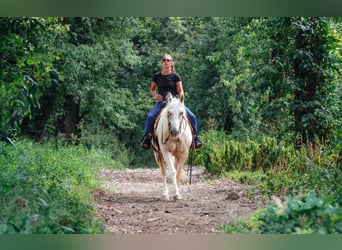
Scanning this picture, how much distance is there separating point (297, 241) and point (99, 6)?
2.15m

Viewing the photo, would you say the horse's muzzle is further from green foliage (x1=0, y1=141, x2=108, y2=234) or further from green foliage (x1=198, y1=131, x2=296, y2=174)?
green foliage (x1=198, y1=131, x2=296, y2=174)

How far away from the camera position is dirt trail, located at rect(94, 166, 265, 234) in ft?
24.7

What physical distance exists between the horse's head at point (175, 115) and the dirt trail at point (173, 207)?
3.53ft

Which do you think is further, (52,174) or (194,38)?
(194,38)

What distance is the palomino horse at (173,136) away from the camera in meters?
9.88

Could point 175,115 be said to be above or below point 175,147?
above

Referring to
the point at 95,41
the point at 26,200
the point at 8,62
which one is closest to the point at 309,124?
the point at 8,62

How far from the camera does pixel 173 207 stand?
30.2 ft

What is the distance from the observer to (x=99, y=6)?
477cm

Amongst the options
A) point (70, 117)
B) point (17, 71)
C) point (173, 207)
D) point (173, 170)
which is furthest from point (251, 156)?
point (70, 117)

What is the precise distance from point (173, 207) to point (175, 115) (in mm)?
1452

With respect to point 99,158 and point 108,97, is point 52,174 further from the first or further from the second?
point 108,97

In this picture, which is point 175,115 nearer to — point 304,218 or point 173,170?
point 173,170

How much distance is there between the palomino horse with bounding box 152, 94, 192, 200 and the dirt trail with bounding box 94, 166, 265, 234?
0.54m
